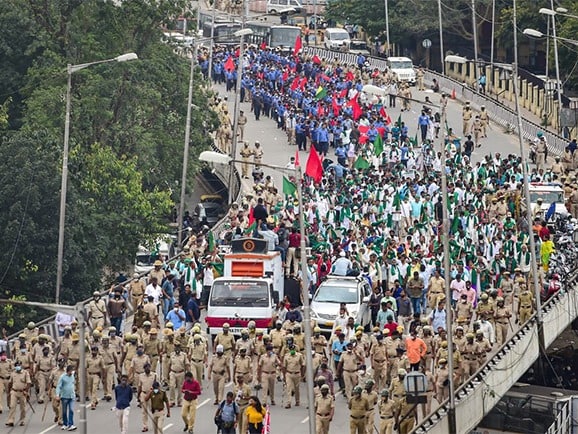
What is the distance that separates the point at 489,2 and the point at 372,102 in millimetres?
25104

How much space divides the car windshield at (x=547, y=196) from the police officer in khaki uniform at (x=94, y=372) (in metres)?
18.8

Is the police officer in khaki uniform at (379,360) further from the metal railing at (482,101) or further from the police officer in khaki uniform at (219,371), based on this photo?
the metal railing at (482,101)

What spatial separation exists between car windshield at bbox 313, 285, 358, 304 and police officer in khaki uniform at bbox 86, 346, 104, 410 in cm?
649

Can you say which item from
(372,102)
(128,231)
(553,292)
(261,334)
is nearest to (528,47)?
(372,102)

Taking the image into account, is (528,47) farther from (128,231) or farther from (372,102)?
(128,231)

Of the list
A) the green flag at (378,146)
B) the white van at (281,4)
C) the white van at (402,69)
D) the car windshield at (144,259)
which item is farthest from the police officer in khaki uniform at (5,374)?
the white van at (281,4)

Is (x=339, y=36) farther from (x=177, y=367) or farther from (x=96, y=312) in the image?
(x=177, y=367)

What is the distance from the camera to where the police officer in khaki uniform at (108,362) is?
37.6 meters

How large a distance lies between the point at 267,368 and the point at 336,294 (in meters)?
5.30

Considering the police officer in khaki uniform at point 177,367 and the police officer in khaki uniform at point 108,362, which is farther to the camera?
the police officer in khaki uniform at point 108,362

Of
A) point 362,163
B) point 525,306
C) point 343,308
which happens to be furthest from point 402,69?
point 343,308

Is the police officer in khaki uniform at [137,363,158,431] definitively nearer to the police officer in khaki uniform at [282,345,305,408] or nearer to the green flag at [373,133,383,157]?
the police officer in khaki uniform at [282,345,305,408]

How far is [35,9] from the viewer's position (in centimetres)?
6738

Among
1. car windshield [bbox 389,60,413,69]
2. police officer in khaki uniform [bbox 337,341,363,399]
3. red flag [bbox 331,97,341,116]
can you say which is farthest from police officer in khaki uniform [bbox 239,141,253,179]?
police officer in khaki uniform [bbox 337,341,363,399]
